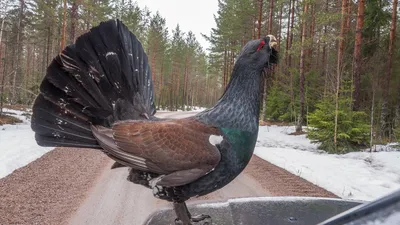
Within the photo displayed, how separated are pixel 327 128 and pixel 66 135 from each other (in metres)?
12.5

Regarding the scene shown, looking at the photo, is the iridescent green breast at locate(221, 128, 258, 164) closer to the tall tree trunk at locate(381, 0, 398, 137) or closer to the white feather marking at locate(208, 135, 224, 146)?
the white feather marking at locate(208, 135, 224, 146)

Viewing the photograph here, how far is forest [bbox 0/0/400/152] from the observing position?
507 inches

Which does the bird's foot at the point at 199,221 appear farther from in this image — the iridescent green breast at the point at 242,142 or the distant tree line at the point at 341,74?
the distant tree line at the point at 341,74

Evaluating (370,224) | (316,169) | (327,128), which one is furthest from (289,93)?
(370,224)

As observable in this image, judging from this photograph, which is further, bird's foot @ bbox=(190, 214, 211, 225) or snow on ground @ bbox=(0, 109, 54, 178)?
snow on ground @ bbox=(0, 109, 54, 178)

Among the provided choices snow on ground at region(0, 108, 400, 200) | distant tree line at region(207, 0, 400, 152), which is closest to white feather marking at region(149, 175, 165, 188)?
snow on ground at region(0, 108, 400, 200)

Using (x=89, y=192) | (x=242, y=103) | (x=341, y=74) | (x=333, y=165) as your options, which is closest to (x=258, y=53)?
(x=242, y=103)

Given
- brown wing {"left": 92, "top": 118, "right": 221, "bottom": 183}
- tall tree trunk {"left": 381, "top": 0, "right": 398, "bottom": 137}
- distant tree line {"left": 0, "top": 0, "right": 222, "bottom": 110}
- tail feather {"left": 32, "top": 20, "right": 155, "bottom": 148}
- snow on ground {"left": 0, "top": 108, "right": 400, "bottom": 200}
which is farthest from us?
distant tree line {"left": 0, "top": 0, "right": 222, "bottom": 110}

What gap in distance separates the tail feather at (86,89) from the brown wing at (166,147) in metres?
0.16

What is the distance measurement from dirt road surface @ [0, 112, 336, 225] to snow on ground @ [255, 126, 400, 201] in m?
0.58

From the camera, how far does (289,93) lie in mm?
23016

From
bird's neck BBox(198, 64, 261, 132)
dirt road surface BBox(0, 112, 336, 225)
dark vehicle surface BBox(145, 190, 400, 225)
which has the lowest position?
dirt road surface BBox(0, 112, 336, 225)

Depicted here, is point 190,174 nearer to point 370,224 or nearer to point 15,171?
point 370,224

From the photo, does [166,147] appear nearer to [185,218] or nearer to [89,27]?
[185,218]
